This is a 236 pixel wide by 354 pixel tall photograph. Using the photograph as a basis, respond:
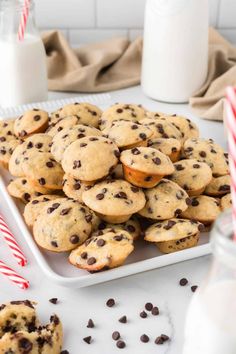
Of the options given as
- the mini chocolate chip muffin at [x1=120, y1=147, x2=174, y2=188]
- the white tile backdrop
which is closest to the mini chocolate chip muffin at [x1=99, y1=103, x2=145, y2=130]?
the mini chocolate chip muffin at [x1=120, y1=147, x2=174, y2=188]

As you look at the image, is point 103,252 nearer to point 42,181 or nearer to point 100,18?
point 42,181

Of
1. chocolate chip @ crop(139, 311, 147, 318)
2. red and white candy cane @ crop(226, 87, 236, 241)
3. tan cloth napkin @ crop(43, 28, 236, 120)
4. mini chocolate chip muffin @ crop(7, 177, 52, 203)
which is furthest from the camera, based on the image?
tan cloth napkin @ crop(43, 28, 236, 120)

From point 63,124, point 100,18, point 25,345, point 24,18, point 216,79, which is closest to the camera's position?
point 25,345

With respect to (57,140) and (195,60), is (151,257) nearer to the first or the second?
(57,140)

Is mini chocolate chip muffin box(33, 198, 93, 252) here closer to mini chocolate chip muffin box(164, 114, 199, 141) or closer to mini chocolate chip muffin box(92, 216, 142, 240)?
mini chocolate chip muffin box(92, 216, 142, 240)

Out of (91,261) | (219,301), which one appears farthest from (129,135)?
(219,301)
